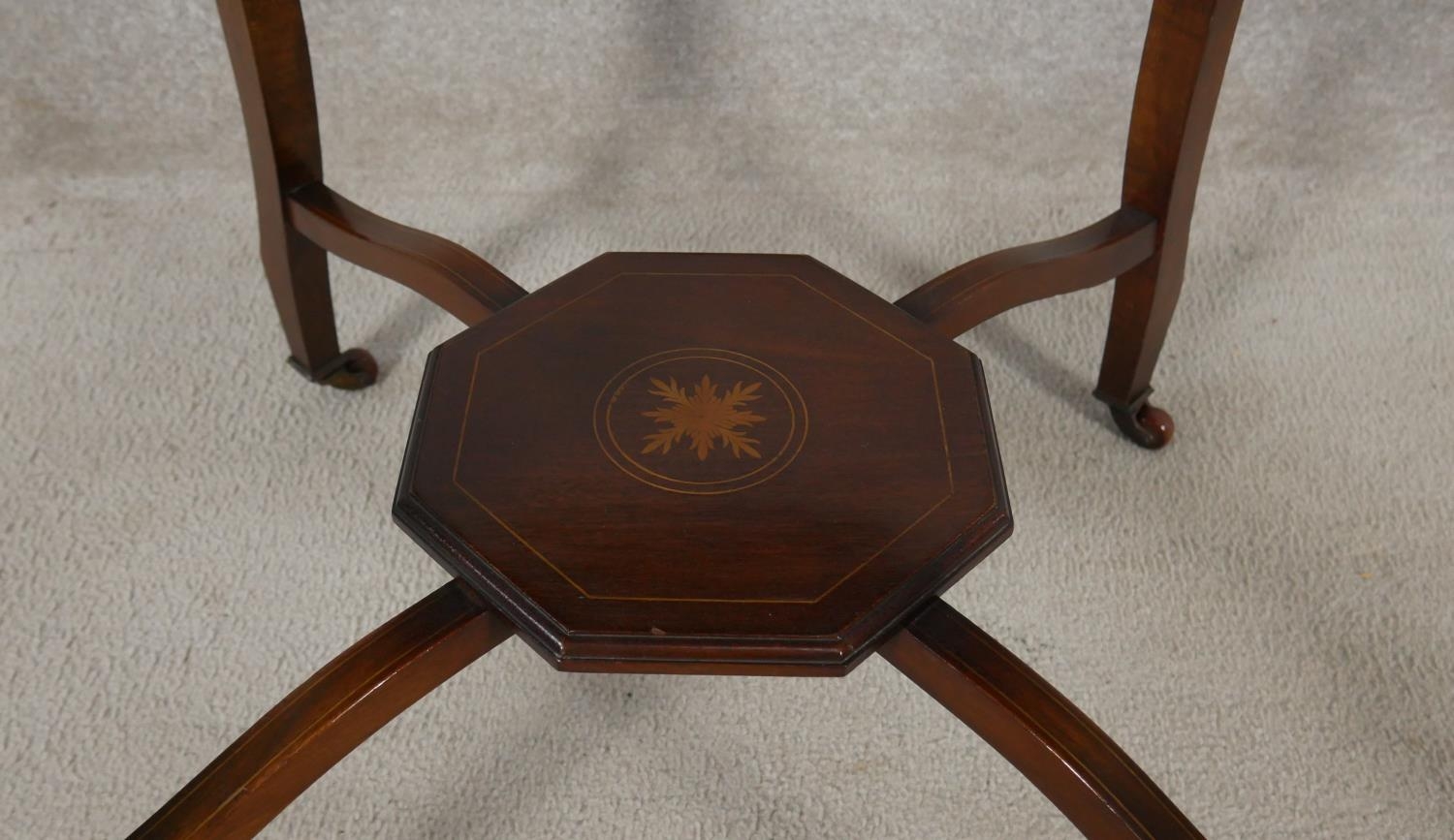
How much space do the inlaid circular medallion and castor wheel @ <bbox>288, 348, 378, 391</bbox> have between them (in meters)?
0.45

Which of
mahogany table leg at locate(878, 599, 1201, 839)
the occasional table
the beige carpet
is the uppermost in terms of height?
the occasional table

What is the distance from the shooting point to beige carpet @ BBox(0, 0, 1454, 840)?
958 millimetres

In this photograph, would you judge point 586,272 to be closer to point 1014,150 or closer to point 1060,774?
point 1060,774

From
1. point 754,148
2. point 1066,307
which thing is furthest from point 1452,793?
point 754,148

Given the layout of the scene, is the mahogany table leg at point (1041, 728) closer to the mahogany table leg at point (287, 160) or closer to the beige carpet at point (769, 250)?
the beige carpet at point (769, 250)

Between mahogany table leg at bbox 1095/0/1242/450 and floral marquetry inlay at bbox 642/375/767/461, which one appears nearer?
floral marquetry inlay at bbox 642/375/767/461

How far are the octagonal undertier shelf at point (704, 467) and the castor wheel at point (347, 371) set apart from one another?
36cm

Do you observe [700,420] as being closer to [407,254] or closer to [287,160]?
[407,254]

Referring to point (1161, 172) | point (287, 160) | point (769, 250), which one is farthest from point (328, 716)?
point (769, 250)

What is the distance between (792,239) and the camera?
4.59ft

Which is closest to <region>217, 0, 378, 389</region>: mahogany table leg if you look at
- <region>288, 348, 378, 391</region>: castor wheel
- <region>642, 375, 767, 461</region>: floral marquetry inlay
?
<region>288, 348, 378, 391</region>: castor wheel

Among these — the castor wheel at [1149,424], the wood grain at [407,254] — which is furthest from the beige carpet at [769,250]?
the wood grain at [407,254]

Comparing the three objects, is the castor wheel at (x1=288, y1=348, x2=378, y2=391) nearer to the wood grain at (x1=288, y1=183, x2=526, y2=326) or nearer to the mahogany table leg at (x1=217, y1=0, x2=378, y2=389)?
the mahogany table leg at (x1=217, y1=0, x2=378, y2=389)

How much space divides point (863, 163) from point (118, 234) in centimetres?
73
